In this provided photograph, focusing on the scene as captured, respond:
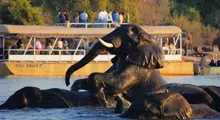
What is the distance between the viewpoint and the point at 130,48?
18.4m

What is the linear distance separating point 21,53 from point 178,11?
1635 inches

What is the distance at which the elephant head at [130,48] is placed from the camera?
59.8 ft

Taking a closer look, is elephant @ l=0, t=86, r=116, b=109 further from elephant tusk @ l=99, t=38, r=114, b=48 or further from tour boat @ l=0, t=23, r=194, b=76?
tour boat @ l=0, t=23, r=194, b=76

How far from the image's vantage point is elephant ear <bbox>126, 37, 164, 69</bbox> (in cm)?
1823

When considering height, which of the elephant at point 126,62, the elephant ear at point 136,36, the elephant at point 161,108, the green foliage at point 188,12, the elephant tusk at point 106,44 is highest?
the elephant ear at point 136,36

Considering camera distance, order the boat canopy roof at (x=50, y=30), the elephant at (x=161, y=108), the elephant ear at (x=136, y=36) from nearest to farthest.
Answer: the elephant at (x=161, y=108)
the elephant ear at (x=136, y=36)
the boat canopy roof at (x=50, y=30)

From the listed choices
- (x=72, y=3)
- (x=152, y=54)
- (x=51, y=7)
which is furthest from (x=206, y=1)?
(x=51, y=7)

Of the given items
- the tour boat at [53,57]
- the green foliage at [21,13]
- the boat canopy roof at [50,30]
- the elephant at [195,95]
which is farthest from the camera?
the green foliage at [21,13]

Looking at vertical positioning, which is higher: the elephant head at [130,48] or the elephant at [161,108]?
the elephant head at [130,48]

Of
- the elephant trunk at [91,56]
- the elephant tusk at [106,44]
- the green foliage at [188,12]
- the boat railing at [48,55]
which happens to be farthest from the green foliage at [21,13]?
the elephant tusk at [106,44]

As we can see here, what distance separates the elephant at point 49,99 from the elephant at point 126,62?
8.4 inches

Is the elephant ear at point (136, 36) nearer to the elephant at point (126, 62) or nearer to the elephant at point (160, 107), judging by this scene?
the elephant at point (126, 62)

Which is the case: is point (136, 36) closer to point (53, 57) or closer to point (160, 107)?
point (160, 107)

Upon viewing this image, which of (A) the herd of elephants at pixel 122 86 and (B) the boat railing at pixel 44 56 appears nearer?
(A) the herd of elephants at pixel 122 86
